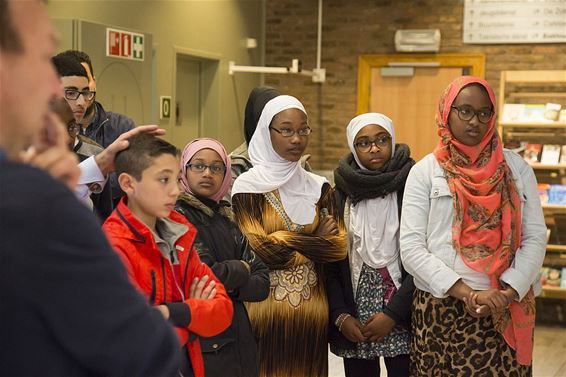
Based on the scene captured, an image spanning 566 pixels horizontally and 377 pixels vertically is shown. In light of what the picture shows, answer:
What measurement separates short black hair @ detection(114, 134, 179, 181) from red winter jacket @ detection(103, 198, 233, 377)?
95 mm

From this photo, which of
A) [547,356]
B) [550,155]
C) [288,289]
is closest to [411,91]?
[550,155]

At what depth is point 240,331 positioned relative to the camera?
251 cm

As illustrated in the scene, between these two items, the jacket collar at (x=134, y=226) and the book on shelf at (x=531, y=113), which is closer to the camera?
the jacket collar at (x=134, y=226)

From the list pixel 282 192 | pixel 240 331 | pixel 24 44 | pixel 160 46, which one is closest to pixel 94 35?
pixel 160 46

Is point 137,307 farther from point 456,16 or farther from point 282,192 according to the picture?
point 456,16

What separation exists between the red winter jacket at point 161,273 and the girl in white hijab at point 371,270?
A: 1.29 m

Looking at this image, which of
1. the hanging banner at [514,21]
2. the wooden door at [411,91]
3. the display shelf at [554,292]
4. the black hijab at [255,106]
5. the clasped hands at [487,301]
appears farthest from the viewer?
the wooden door at [411,91]

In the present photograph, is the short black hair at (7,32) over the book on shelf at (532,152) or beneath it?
over

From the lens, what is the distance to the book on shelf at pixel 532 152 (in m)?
7.08

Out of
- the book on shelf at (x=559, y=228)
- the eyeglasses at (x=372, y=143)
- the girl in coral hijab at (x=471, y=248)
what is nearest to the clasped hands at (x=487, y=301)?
the girl in coral hijab at (x=471, y=248)

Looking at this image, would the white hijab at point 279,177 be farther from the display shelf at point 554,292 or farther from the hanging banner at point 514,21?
the hanging banner at point 514,21

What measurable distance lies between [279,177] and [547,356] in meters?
3.48

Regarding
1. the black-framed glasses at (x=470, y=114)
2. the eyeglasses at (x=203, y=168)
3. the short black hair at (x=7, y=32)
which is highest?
the short black hair at (x=7, y=32)

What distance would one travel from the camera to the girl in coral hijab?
305cm
